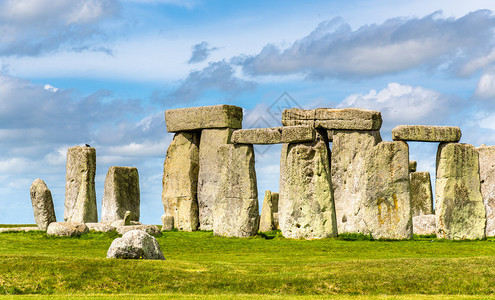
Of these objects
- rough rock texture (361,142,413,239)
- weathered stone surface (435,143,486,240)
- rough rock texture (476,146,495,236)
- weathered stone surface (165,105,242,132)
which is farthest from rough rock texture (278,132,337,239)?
rough rock texture (476,146,495,236)

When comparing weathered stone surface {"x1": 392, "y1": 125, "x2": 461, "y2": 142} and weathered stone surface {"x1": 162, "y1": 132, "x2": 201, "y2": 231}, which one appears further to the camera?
weathered stone surface {"x1": 162, "y1": 132, "x2": 201, "y2": 231}

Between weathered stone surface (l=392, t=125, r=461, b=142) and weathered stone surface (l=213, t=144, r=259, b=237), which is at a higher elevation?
weathered stone surface (l=392, t=125, r=461, b=142)

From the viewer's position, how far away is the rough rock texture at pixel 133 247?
→ 20.0 m

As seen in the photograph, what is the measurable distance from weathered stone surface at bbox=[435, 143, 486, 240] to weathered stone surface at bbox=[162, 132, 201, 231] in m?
10.7

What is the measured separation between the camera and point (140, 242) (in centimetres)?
2016

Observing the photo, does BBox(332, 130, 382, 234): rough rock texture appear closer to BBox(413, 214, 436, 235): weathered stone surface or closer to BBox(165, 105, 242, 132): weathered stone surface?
BBox(413, 214, 436, 235): weathered stone surface

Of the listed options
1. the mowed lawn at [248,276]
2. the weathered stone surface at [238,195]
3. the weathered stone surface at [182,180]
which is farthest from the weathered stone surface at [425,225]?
the weathered stone surface at [182,180]

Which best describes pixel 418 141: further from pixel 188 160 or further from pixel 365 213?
pixel 188 160

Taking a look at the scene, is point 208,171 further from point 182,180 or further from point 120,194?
point 120,194

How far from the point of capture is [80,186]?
1337 inches

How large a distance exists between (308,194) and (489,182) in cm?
902

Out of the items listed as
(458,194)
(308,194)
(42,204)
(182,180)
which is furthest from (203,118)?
(458,194)

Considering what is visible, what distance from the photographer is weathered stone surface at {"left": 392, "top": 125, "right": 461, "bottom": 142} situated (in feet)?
92.9

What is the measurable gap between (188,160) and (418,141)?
1105 centimetres
